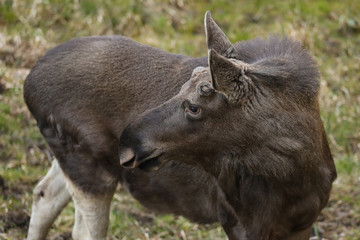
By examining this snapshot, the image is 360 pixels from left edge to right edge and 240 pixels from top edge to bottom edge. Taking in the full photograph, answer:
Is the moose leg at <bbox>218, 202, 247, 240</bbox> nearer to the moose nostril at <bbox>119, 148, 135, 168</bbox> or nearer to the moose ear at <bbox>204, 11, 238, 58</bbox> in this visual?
the moose nostril at <bbox>119, 148, 135, 168</bbox>

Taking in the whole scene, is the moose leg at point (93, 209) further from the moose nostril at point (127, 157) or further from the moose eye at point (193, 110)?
the moose eye at point (193, 110)

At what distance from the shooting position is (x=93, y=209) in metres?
6.59

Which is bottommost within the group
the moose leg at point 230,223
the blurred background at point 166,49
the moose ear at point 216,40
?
the blurred background at point 166,49

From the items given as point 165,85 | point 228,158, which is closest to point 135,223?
point 165,85

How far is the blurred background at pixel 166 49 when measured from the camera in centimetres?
807

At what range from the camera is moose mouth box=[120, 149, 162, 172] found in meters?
5.39

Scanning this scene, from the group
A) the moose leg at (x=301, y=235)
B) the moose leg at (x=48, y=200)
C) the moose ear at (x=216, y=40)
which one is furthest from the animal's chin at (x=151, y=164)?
the moose leg at (x=48, y=200)

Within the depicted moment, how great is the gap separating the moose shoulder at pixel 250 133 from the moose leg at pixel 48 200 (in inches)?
70.2

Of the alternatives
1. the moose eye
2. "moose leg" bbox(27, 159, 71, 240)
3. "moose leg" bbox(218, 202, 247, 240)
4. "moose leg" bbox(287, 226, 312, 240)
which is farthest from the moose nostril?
"moose leg" bbox(27, 159, 71, 240)

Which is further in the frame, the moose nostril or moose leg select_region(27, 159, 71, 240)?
moose leg select_region(27, 159, 71, 240)

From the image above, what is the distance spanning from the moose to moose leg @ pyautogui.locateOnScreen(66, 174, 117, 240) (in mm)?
10

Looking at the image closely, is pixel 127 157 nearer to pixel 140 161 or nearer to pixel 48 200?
pixel 140 161

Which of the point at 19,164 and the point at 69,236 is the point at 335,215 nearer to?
the point at 69,236

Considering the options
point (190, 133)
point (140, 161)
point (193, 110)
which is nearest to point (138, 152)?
point (140, 161)
